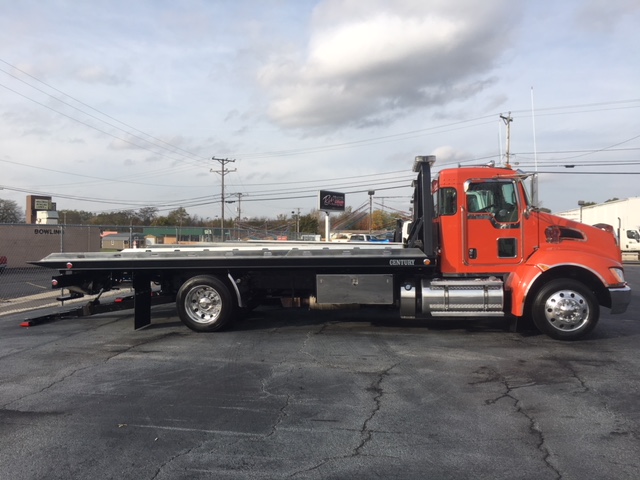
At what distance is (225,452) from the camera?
419cm

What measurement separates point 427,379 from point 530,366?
4.95 feet

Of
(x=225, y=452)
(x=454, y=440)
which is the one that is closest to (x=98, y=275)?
(x=225, y=452)

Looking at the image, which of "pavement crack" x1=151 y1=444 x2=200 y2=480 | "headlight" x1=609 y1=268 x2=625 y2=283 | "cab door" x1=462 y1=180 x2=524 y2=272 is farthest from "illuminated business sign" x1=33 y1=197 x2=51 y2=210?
"pavement crack" x1=151 y1=444 x2=200 y2=480

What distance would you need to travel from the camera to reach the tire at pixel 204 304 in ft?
28.9

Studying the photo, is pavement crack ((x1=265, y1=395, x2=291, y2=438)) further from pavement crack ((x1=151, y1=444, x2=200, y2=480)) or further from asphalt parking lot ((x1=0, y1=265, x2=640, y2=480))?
pavement crack ((x1=151, y1=444, x2=200, y2=480))

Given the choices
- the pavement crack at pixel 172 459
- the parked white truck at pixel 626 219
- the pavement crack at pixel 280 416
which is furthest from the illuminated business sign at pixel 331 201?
the parked white truck at pixel 626 219

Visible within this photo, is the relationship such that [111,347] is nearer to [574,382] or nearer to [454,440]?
[454,440]

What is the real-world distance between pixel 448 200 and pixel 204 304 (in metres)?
4.53

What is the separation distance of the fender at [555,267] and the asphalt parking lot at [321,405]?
0.75 m

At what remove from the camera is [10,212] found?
71.0 m

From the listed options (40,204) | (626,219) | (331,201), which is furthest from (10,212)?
(626,219)

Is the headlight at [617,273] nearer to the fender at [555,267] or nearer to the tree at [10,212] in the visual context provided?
the fender at [555,267]

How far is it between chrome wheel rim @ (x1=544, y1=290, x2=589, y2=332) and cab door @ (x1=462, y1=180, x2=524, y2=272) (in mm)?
929

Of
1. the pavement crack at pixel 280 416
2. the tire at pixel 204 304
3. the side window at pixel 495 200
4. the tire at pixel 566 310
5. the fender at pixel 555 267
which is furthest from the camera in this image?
the tire at pixel 204 304
